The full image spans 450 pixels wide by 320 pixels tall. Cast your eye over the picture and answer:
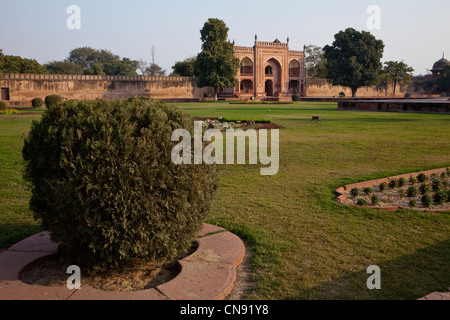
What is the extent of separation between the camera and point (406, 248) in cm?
281

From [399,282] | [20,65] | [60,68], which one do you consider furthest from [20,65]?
[399,282]

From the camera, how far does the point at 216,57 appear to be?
3425 centimetres

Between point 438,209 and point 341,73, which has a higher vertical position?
point 341,73

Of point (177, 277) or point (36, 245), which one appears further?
point (36, 245)

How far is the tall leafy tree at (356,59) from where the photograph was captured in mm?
35469

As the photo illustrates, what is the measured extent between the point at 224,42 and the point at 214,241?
3430 cm

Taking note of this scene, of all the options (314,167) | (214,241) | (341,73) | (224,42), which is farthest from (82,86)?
(214,241)

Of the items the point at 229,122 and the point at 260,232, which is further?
the point at 229,122

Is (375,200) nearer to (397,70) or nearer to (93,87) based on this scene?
(93,87)

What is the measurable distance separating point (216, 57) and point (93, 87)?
1180 cm

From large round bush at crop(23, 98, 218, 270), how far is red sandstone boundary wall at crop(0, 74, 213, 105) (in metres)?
27.2

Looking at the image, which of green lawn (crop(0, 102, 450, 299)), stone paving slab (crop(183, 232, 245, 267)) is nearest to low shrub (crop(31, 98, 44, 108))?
green lawn (crop(0, 102, 450, 299))
